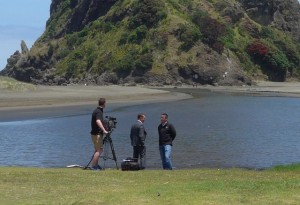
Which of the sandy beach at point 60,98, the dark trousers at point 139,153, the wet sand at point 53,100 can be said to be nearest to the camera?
the dark trousers at point 139,153

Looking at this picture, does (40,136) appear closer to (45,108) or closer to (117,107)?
(45,108)

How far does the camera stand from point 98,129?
1805 cm

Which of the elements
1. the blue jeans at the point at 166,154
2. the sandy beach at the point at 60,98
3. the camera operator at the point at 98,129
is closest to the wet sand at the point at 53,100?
the sandy beach at the point at 60,98

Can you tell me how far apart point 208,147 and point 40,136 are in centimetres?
1001

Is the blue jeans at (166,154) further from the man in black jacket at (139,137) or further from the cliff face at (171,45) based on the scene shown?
the cliff face at (171,45)

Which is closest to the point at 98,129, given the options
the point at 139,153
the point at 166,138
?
the point at 139,153

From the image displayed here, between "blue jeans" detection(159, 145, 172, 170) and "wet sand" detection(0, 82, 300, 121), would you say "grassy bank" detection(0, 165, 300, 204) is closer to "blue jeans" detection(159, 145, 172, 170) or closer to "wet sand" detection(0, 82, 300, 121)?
"blue jeans" detection(159, 145, 172, 170)

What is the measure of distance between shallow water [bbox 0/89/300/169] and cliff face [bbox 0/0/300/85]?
4850 centimetres

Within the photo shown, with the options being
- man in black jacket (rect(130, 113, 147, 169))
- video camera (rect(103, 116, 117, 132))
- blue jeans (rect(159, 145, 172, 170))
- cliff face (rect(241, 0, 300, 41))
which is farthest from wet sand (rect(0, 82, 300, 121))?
cliff face (rect(241, 0, 300, 41))

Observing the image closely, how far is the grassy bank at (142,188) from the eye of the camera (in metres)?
11.9

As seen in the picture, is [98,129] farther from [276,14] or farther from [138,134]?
[276,14]

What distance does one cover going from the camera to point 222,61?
347 ft

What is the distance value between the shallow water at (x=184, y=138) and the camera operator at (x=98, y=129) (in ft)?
16.4

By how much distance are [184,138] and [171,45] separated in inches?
2850
